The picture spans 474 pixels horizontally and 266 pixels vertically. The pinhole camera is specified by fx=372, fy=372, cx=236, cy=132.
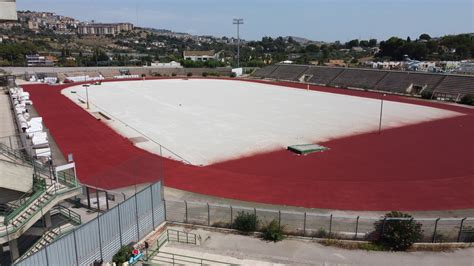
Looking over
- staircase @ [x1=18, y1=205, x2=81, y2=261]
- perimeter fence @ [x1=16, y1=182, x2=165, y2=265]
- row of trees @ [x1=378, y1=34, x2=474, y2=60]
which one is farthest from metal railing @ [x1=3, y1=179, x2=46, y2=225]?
row of trees @ [x1=378, y1=34, x2=474, y2=60]

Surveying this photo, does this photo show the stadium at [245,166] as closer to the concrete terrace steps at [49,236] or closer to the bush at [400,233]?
the concrete terrace steps at [49,236]

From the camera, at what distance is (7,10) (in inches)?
576

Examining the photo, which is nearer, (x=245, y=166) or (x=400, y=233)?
(x=400, y=233)

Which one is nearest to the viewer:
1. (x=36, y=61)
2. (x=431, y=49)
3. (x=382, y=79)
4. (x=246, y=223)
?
(x=246, y=223)

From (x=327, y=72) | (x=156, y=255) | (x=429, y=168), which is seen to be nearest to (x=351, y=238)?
(x=156, y=255)

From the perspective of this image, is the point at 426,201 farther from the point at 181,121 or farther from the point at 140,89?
the point at 140,89

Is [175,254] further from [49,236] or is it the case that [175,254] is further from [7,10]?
[7,10]

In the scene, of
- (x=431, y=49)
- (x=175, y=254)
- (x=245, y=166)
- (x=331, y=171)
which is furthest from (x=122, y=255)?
(x=431, y=49)

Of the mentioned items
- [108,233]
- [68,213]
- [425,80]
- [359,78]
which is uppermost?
[425,80]

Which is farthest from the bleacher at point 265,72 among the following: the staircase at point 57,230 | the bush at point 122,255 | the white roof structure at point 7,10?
the white roof structure at point 7,10

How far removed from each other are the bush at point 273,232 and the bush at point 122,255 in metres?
6.50

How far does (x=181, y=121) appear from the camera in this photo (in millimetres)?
46750

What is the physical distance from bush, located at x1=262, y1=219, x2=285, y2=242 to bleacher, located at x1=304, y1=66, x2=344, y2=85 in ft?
243

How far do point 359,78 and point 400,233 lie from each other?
71084mm
